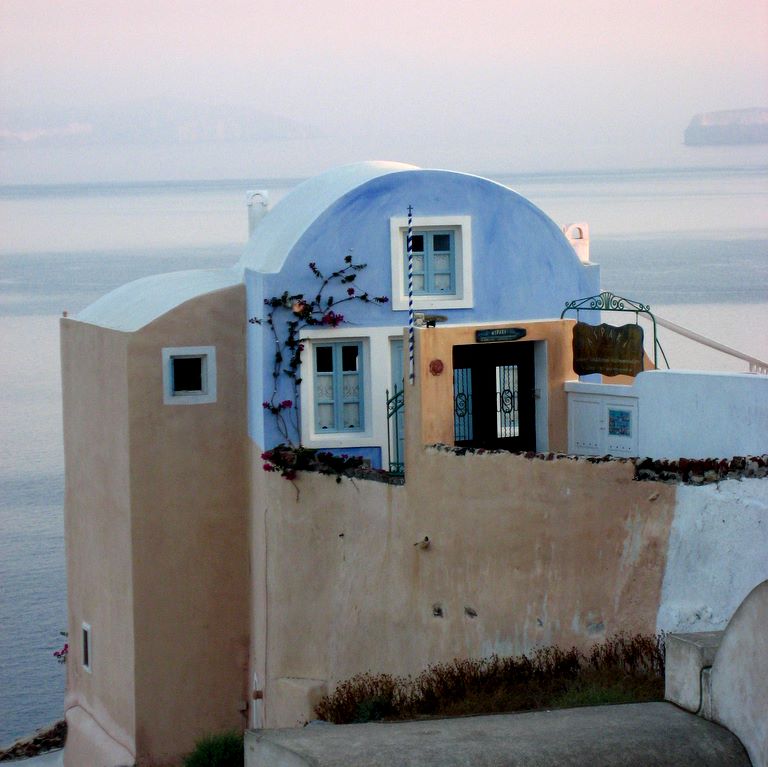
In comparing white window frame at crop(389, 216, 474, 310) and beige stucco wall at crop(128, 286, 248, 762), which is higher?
white window frame at crop(389, 216, 474, 310)

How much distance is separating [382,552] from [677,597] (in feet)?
17.1

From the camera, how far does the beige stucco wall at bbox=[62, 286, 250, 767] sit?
83.4 ft

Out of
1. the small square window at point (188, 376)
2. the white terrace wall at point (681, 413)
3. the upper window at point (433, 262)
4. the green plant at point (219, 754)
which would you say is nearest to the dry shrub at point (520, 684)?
the white terrace wall at point (681, 413)

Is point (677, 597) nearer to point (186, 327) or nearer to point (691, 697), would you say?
point (691, 697)

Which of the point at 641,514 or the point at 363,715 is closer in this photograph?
the point at 641,514

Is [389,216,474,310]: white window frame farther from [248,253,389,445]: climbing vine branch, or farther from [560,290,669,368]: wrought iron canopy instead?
[560,290,669,368]: wrought iron canopy

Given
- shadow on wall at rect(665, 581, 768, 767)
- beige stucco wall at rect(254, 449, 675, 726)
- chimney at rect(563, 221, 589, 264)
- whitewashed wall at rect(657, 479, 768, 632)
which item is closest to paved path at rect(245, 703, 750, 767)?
shadow on wall at rect(665, 581, 768, 767)

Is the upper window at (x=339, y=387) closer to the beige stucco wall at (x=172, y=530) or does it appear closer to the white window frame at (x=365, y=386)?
the white window frame at (x=365, y=386)

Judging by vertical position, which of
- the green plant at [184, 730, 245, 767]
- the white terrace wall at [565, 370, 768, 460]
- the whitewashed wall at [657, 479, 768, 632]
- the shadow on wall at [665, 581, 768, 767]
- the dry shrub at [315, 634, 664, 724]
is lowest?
the green plant at [184, 730, 245, 767]

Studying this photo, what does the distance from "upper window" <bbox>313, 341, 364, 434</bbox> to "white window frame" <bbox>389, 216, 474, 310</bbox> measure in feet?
3.18

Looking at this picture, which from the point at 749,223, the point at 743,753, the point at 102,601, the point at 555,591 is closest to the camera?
the point at 743,753

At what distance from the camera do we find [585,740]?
14.6 m

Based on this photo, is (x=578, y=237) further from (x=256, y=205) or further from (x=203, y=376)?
(x=203, y=376)

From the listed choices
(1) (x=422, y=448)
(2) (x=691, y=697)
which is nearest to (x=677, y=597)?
(2) (x=691, y=697)
